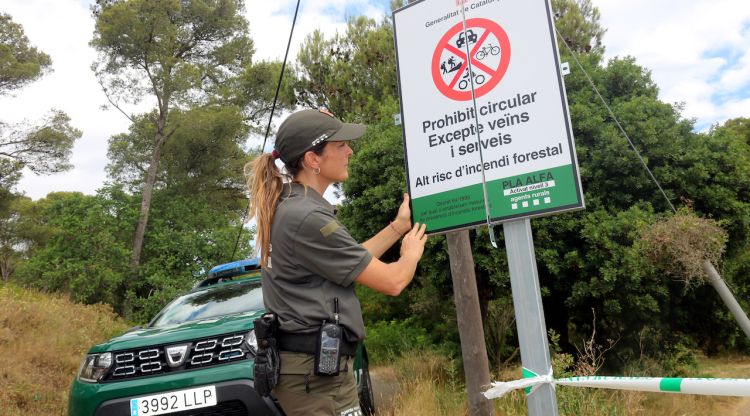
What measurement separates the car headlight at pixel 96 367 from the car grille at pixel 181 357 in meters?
0.04

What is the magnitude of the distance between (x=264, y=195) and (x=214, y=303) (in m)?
3.53

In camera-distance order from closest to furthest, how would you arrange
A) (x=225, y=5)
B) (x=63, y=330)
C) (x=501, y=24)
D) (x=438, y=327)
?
(x=501, y=24)
(x=63, y=330)
(x=438, y=327)
(x=225, y=5)

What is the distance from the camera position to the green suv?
3.76 meters

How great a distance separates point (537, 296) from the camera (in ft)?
7.35

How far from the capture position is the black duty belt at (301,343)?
195cm

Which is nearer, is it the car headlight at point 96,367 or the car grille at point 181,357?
the car grille at point 181,357

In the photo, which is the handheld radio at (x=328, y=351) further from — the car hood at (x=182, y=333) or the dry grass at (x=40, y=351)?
the dry grass at (x=40, y=351)

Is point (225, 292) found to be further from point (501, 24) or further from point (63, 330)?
point (63, 330)

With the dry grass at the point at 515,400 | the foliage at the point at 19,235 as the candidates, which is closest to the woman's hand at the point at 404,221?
the dry grass at the point at 515,400

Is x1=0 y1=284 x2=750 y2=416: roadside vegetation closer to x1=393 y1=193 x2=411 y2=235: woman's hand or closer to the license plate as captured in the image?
the license plate

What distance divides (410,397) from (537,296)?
4015 mm

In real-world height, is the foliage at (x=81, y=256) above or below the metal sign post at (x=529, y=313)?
above

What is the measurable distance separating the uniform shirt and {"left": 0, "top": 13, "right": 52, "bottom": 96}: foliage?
20.6m

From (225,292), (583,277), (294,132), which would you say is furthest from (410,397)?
(294,132)
